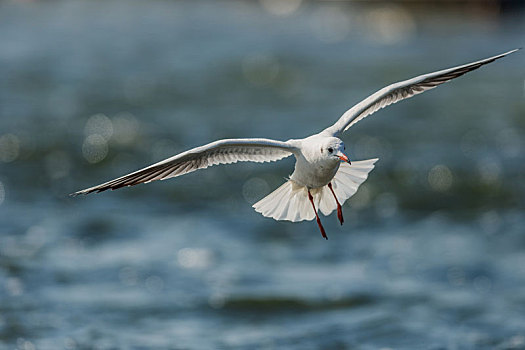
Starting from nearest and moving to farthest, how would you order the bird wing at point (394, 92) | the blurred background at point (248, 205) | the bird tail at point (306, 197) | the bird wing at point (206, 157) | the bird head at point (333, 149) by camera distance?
the bird head at point (333, 149), the bird wing at point (206, 157), the bird wing at point (394, 92), the bird tail at point (306, 197), the blurred background at point (248, 205)

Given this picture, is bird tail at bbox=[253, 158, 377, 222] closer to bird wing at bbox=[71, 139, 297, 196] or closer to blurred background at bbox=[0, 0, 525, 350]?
bird wing at bbox=[71, 139, 297, 196]

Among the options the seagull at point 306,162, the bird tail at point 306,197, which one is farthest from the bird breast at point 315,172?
the bird tail at point 306,197

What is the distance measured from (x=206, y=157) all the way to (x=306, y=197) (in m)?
1.05

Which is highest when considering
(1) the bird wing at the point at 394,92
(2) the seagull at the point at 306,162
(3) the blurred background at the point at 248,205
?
(3) the blurred background at the point at 248,205

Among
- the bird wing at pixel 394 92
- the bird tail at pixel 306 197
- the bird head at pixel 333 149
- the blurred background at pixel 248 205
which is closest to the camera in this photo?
the bird head at pixel 333 149

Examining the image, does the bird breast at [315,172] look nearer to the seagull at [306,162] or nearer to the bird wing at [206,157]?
the seagull at [306,162]

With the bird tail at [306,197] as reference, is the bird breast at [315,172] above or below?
below

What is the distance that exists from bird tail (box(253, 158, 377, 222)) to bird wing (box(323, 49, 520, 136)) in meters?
0.38

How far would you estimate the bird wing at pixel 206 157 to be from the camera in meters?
6.71

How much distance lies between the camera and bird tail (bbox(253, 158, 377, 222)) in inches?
295

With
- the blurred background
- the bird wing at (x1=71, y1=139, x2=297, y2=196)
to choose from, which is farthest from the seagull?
the blurred background

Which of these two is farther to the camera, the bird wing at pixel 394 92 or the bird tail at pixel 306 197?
the bird tail at pixel 306 197

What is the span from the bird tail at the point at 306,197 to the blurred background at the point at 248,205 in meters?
4.27

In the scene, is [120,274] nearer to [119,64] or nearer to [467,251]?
[467,251]
